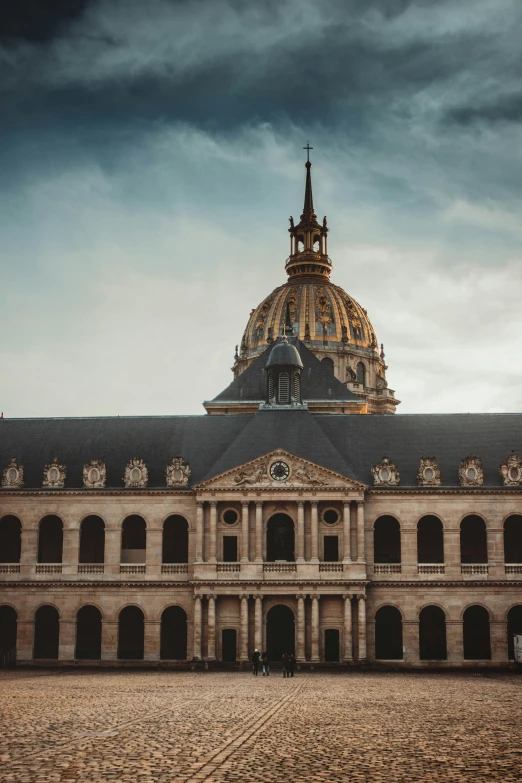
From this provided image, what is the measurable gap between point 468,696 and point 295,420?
3493cm

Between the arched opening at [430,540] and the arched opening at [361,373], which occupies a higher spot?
the arched opening at [361,373]

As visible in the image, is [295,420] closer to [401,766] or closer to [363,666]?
[363,666]

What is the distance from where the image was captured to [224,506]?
71.4 m

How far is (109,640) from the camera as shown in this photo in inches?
2808

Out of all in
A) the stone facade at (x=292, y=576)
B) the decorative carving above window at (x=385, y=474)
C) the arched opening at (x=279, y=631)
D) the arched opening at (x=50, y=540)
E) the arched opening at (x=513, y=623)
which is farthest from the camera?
the arched opening at (x=50, y=540)

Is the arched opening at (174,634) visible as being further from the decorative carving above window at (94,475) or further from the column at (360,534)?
the column at (360,534)

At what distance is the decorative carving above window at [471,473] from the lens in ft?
233

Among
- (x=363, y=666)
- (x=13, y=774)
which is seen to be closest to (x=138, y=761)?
Result: (x=13, y=774)

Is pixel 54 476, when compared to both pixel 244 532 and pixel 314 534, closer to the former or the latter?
pixel 244 532

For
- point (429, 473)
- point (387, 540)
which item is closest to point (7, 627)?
point (387, 540)

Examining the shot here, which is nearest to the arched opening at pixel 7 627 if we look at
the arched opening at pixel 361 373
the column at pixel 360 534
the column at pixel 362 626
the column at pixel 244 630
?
the column at pixel 244 630

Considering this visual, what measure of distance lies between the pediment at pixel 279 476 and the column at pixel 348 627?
766cm

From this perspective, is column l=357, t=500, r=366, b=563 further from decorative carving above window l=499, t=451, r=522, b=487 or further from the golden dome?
the golden dome

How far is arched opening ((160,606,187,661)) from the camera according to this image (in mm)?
72125
